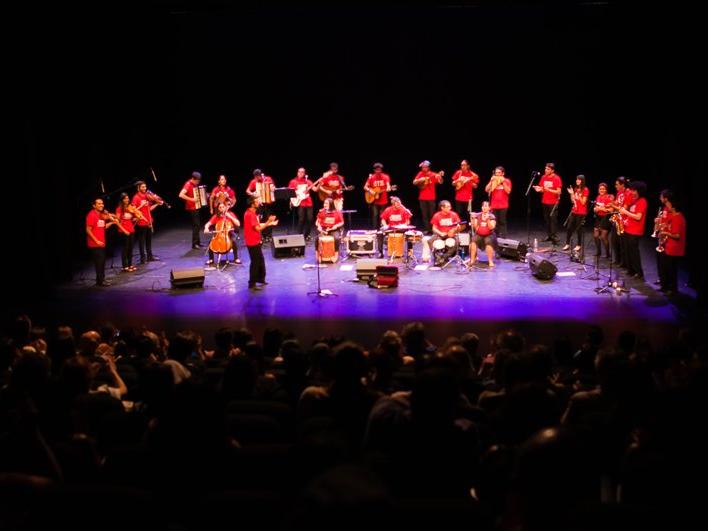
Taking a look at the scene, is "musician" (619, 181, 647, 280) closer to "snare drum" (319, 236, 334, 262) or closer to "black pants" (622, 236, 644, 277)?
"black pants" (622, 236, 644, 277)

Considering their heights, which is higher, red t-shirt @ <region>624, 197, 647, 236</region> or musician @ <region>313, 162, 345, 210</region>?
musician @ <region>313, 162, 345, 210</region>

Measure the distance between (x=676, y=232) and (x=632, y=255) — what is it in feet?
5.33

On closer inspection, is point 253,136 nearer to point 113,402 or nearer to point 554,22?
point 554,22

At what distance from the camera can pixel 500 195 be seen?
55.4ft

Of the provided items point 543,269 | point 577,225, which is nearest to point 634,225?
point 543,269

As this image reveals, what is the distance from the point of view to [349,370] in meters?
4.62

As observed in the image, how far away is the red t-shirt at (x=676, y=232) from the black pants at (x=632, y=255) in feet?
4.12

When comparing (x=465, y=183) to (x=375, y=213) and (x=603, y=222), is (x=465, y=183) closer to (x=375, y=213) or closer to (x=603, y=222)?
(x=375, y=213)

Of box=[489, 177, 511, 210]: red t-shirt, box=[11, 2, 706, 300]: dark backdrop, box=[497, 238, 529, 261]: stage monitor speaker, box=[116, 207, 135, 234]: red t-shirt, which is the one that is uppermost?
box=[11, 2, 706, 300]: dark backdrop

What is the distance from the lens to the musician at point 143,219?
1553 cm

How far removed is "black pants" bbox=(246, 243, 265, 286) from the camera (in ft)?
44.7

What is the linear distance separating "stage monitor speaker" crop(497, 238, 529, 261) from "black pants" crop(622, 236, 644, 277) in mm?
2132

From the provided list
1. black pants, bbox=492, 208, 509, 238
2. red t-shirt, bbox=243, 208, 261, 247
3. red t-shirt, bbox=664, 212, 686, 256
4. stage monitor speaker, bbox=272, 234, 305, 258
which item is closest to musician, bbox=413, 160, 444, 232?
black pants, bbox=492, 208, 509, 238

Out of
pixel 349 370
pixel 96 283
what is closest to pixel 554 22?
pixel 96 283
